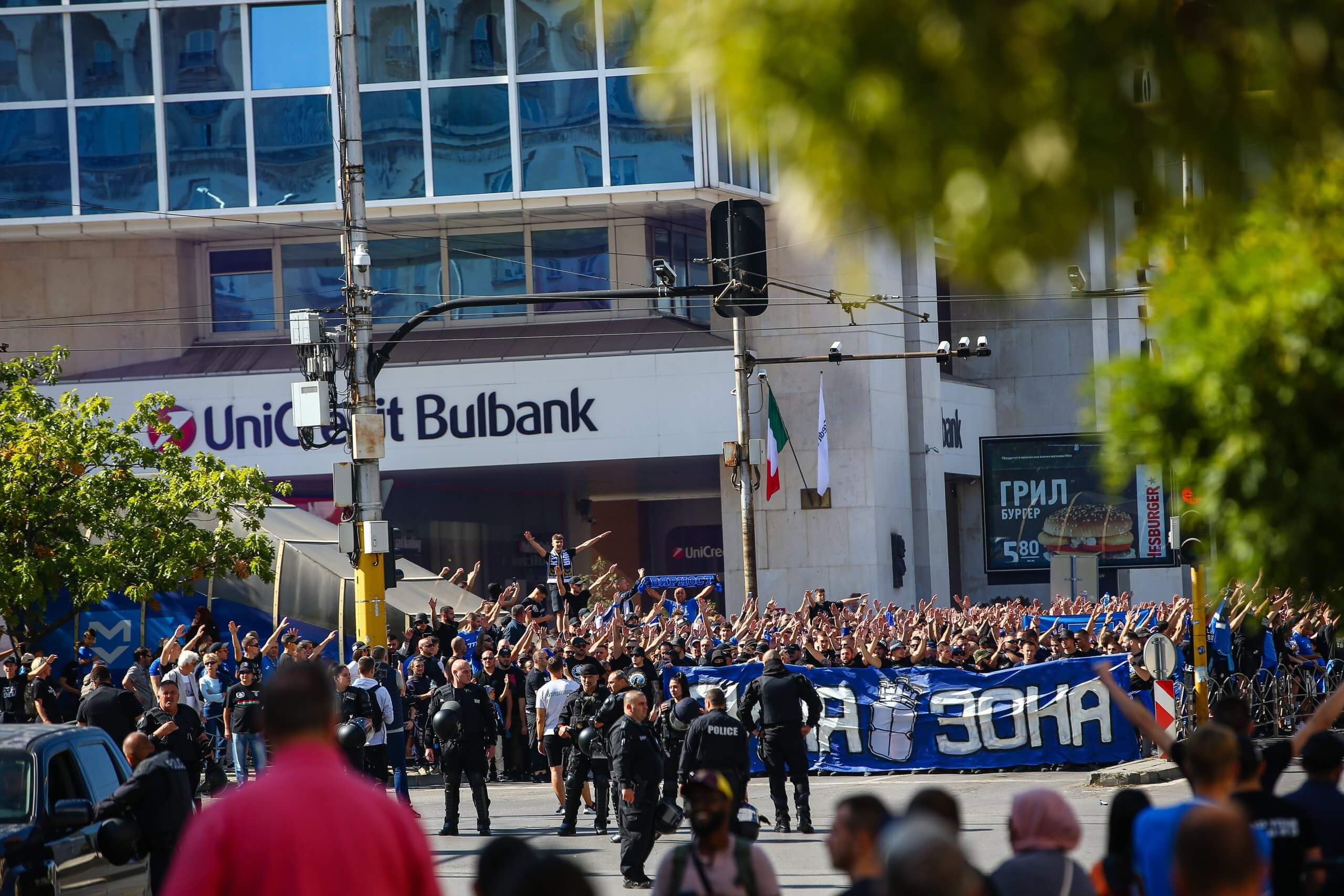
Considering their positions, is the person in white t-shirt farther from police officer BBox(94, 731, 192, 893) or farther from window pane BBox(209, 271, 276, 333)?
window pane BBox(209, 271, 276, 333)

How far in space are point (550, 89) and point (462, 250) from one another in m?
5.77

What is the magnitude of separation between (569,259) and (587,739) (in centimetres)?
2717

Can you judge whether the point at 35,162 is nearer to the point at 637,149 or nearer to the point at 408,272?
the point at 408,272

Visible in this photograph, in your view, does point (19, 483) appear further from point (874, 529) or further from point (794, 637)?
point (874, 529)

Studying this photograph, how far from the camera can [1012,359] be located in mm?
50156

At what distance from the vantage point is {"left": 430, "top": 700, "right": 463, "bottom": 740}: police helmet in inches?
635

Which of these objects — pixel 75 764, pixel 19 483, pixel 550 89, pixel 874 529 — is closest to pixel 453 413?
pixel 550 89

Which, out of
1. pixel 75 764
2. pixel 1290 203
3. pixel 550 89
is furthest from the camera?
pixel 550 89

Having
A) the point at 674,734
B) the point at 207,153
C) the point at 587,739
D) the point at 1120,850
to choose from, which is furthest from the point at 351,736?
the point at 207,153

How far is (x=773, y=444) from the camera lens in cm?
3519

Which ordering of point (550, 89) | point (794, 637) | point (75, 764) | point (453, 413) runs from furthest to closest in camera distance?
point (453, 413)
point (550, 89)
point (794, 637)
point (75, 764)

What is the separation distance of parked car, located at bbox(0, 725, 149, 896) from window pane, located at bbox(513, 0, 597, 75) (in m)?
29.8

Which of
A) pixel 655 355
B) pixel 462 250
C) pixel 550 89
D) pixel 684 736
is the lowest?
pixel 684 736

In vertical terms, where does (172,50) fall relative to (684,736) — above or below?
above
